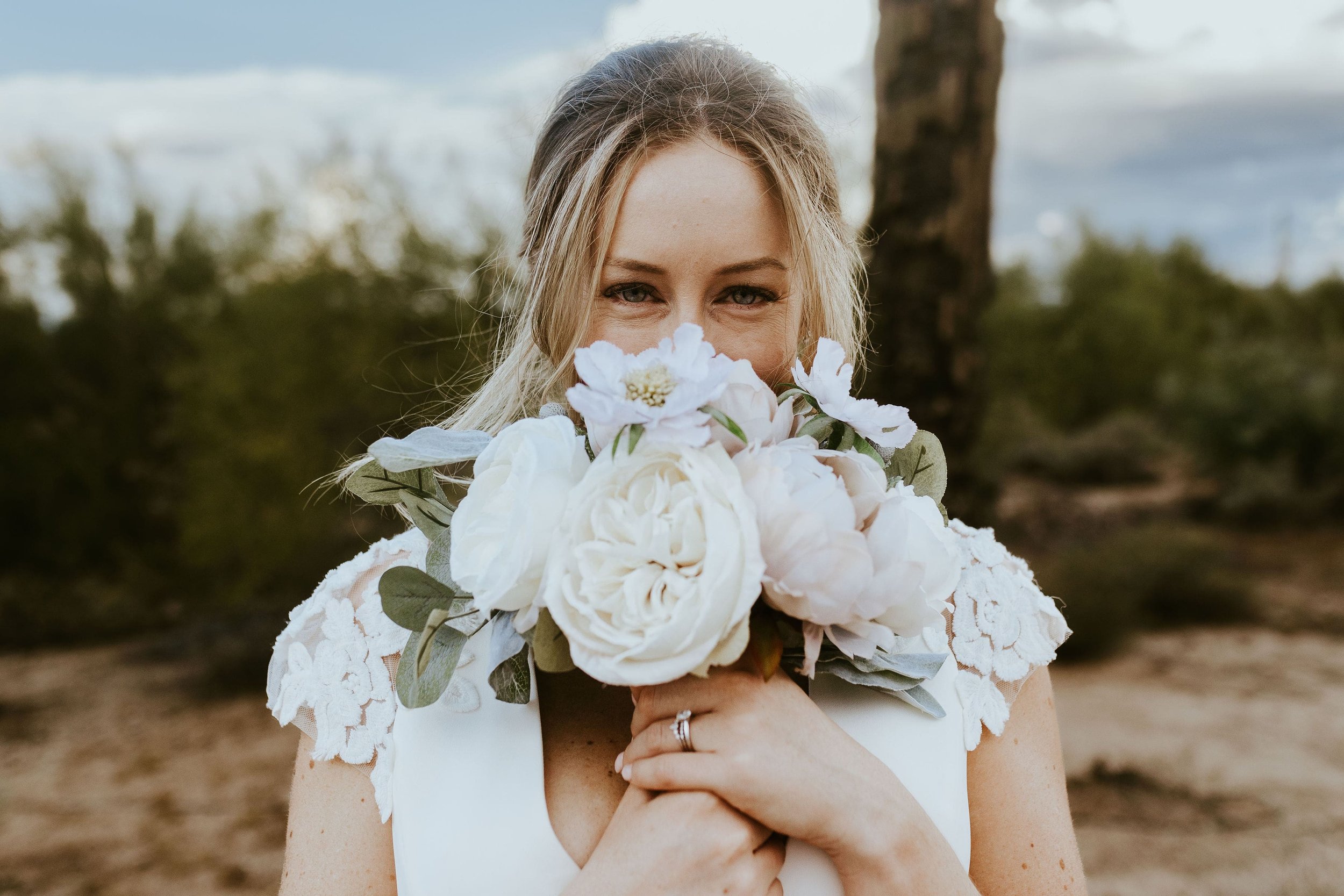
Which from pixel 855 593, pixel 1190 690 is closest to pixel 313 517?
pixel 1190 690

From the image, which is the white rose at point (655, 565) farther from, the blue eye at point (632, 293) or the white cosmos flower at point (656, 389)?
the blue eye at point (632, 293)

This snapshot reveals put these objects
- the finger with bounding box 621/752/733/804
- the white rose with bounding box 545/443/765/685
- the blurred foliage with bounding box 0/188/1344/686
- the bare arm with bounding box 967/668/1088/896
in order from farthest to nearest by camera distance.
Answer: the blurred foliage with bounding box 0/188/1344/686 < the bare arm with bounding box 967/668/1088/896 < the finger with bounding box 621/752/733/804 < the white rose with bounding box 545/443/765/685

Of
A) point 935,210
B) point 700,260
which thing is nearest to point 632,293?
point 700,260

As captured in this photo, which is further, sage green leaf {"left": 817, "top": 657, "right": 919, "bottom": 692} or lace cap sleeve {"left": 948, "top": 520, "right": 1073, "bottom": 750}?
lace cap sleeve {"left": 948, "top": 520, "right": 1073, "bottom": 750}

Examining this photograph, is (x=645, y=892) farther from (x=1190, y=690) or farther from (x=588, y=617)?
(x=1190, y=690)

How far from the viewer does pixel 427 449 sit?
1.30 meters

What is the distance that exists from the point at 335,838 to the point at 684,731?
642 mm

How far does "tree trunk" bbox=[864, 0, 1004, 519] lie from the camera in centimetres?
400

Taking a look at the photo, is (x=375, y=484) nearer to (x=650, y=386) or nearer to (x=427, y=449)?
(x=427, y=449)

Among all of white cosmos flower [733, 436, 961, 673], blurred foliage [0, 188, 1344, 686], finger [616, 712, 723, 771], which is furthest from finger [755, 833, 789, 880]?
blurred foliage [0, 188, 1344, 686]

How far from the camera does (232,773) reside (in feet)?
21.9

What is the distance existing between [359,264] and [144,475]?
367 centimetres

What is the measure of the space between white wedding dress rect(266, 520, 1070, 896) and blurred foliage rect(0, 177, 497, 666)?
6.85m

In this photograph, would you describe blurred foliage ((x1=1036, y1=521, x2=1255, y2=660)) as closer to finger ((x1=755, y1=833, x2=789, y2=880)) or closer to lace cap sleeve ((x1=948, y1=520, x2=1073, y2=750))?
lace cap sleeve ((x1=948, y1=520, x2=1073, y2=750))
